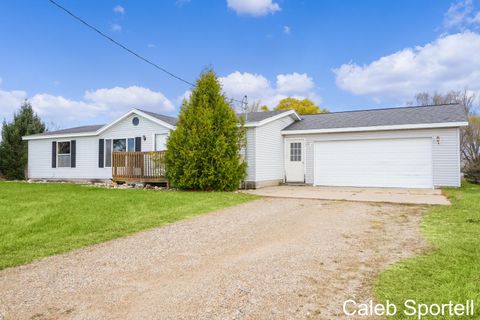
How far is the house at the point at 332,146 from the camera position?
39.2ft

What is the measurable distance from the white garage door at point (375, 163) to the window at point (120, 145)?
8987 mm

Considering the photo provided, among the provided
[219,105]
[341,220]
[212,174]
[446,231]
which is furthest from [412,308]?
[219,105]

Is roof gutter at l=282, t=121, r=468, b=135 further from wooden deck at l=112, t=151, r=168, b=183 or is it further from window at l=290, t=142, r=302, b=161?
wooden deck at l=112, t=151, r=168, b=183

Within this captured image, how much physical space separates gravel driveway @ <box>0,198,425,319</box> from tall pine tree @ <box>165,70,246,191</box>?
5183mm

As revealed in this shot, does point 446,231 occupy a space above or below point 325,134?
below

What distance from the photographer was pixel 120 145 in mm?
15508

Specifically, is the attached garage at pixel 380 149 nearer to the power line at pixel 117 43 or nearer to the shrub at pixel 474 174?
the shrub at pixel 474 174

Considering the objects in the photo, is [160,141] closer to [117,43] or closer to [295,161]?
[117,43]

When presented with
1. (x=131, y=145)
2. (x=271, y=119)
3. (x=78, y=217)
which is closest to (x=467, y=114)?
(x=271, y=119)

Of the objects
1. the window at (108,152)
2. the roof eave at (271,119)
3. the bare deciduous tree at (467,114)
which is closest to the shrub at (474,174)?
the bare deciduous tree at (467,114)

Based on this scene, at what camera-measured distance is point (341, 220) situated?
6309mm

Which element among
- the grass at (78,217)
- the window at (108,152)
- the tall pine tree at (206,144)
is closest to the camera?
the grass at (78,217)

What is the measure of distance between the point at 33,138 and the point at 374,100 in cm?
2499

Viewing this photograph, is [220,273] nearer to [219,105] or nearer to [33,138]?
[219,105]
